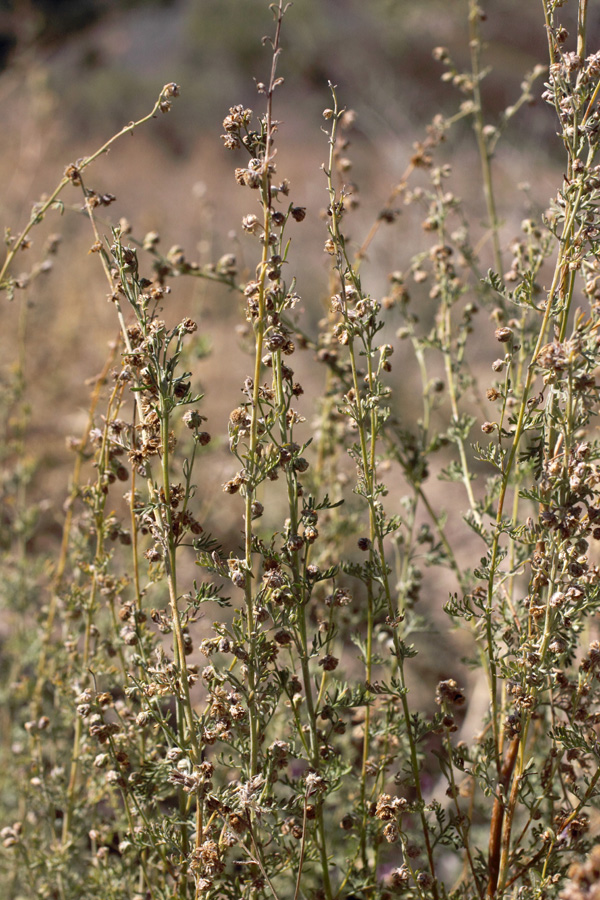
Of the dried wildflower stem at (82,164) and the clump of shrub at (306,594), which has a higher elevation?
the dried wildflower stem at (82,164)

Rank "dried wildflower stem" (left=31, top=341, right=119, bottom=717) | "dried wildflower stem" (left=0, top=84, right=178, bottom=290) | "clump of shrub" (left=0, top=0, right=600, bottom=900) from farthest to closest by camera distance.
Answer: "dried wildflower stem" (left=31, top=341, right=119, bottom=717) → "dried wildflower stem" (left=0, top=84, right=178, bottom=290) → "clump of shrub" (left=0, top=0, right=600, bottom=900)

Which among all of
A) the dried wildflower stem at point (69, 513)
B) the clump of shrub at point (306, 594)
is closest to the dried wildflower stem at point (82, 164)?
the clump of shrub at point (306, 594)

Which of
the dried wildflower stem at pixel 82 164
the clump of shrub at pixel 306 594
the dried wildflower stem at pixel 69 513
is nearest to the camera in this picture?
the clump of shrub at pixel 306 594

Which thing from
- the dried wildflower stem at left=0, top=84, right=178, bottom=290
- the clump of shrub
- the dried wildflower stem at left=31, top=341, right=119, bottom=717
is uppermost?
the dried wildflower stem at left=0, top=84, right=178, bottom=290

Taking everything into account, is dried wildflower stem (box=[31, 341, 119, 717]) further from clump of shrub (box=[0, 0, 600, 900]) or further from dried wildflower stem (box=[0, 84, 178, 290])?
dried wildflower stem (box=[0, 84, 178, 290])

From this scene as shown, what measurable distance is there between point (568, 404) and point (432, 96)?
11.9 meters

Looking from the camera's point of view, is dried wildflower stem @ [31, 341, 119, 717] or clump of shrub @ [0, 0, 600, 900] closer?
clump of shrub @ [0, 0, 600, 900]

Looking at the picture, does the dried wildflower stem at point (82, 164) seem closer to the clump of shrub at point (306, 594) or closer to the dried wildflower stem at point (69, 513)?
the clump of shrub at point (306, 594)

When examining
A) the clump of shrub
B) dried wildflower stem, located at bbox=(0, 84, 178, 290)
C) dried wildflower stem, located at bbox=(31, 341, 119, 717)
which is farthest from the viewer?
dried wildflower stem, located at bbox=(31, 341, 119, 717)

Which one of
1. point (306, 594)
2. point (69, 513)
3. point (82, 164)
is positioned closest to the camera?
point (306, 594)

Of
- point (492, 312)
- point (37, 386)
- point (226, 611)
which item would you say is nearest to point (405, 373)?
point (37, 386)

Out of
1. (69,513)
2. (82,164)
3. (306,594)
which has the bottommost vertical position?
(306,594)

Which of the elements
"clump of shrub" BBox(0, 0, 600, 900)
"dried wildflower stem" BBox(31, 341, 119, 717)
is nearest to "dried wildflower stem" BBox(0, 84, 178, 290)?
"clump of shrub" BBox(0, 0, 600, 900)

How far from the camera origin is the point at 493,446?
89 cm
